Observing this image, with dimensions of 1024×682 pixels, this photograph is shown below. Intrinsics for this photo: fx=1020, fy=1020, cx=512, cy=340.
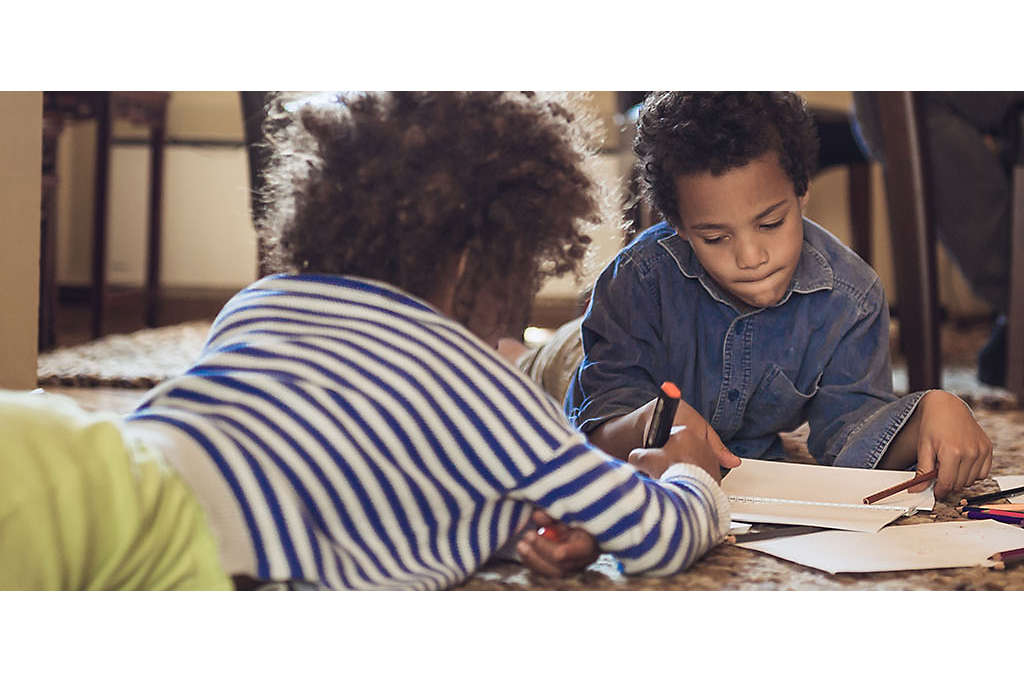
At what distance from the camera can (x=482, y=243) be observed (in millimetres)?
644

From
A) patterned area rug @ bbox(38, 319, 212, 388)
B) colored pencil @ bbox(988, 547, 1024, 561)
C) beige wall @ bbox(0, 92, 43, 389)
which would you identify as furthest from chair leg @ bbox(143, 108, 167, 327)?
colored pencil @ bbox(988, 547, 1024, 561)

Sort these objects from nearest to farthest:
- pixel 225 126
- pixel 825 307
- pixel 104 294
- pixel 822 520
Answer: pixel 822 520, pixel 825 307, pixel 104 294, pixel 225 126

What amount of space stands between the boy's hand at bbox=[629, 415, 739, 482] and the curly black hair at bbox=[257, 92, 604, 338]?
0.15m

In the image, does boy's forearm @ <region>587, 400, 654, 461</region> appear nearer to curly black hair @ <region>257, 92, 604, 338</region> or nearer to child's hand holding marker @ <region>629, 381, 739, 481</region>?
child's hand holding marker @ <region>629, 381, 739, 481</region>

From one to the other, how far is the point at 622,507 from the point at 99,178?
2.05 metres

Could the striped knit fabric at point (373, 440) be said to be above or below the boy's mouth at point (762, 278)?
below

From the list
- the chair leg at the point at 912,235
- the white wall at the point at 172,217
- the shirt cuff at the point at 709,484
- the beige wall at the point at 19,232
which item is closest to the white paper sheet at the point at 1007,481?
the shirt cuff at the point at 709,484

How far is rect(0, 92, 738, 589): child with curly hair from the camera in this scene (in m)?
0.52

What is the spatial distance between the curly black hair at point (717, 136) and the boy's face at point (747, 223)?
13 mm

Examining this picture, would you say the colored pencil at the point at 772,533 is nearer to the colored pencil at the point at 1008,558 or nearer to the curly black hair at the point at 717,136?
the colored pencil at the point at 1008,558

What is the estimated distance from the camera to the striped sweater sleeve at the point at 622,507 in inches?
23.0
